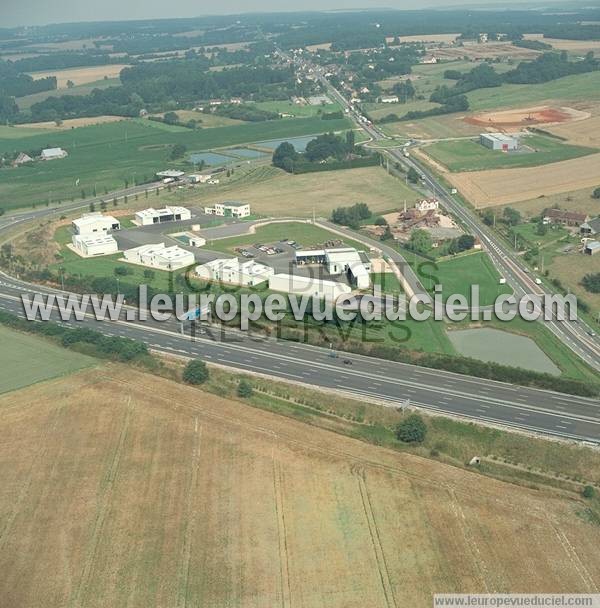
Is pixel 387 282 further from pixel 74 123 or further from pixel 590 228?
pixel 74 123

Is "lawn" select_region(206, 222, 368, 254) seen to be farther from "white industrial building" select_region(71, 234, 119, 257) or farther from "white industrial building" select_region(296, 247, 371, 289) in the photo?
"white industrial building" select_region(71, 234, 119, 257)

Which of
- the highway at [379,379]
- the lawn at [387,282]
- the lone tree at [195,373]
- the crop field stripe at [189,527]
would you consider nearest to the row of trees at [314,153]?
the lawn at [387,282]

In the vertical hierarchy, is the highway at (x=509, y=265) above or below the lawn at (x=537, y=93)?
below

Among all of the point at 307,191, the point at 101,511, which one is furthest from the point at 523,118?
the point at 101,511

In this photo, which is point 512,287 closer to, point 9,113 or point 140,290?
point 140,290

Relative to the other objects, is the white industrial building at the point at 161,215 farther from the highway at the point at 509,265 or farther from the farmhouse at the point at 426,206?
the highway at the point at 509,265

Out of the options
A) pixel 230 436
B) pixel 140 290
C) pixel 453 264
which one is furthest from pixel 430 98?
pixel 230 436
